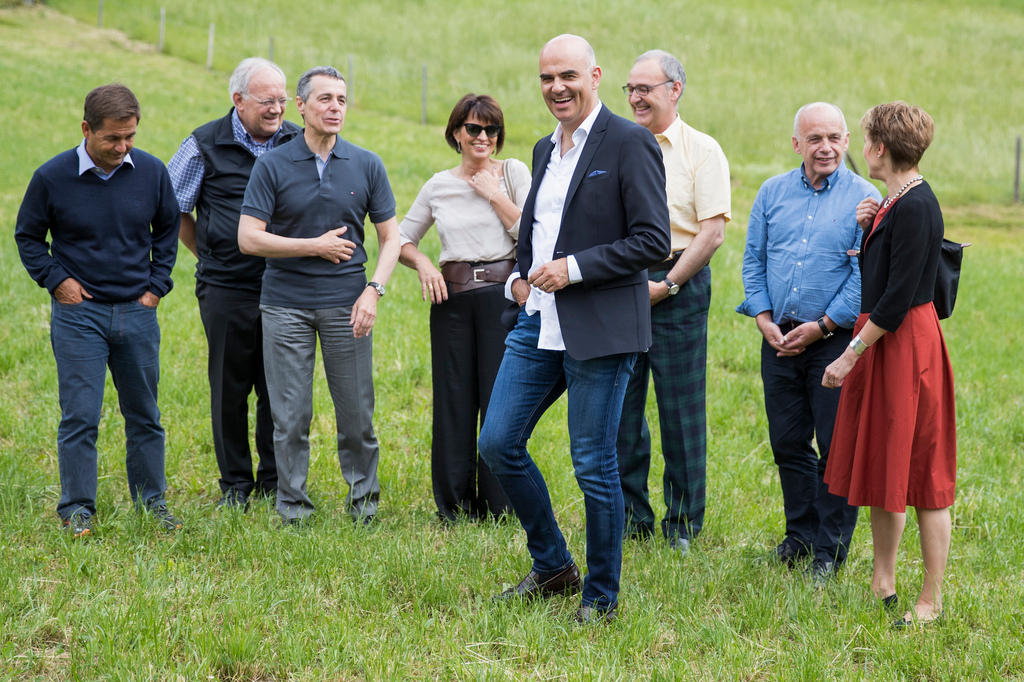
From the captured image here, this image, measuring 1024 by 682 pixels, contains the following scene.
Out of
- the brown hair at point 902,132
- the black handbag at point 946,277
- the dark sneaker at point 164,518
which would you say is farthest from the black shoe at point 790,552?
the dark sneaker at point 164,518

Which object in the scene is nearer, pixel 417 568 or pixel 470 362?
pixel 417 568

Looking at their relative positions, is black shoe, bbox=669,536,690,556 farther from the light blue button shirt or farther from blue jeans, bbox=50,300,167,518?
blue jeans, bbox=50,300,167,518

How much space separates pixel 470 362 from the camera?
19.2 ft

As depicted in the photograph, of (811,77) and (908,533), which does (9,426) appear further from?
(811,77)

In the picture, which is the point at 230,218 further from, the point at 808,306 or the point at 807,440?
the point at 807,440

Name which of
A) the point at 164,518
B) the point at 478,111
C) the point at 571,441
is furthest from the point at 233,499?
the point at 478,111

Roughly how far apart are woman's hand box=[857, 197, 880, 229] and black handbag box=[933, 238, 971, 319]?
13.1 inches

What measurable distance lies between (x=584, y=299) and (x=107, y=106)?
265 cm

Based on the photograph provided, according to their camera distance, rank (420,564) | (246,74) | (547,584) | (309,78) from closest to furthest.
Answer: (547,584) → (420,564) → (309,78) → (246,74)

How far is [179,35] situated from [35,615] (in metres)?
31.6

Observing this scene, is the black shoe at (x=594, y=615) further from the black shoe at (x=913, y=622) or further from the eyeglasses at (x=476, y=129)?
the eyeglasses at (x=476, y=129)

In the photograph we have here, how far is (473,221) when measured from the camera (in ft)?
18.5

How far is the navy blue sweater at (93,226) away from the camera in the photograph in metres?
5.17

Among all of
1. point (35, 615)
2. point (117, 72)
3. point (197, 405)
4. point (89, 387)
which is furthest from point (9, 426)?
point (117, 72)
